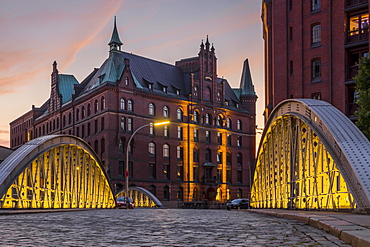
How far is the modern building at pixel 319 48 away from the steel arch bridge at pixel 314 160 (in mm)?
16361

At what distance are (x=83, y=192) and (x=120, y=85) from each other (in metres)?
43.8

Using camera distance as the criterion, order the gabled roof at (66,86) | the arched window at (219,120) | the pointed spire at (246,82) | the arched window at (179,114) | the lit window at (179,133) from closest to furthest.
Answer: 1. the lit window at (179,133)
2. the arched window at (179,114)
3. the arched window at (219,120)
4. the gabled roof at (66,86)
5. the pointed spire at (246,82)

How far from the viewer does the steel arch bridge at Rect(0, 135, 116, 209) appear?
2272 centimetres

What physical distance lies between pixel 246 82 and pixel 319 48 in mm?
57745

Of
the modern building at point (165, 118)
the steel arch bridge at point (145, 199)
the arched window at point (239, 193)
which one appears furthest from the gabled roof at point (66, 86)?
the steel arch bridge at point (145, 199)

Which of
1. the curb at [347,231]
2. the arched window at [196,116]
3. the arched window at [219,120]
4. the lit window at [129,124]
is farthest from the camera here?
the arched window at [219,120]

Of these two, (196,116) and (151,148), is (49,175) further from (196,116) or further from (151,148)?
(196,116)

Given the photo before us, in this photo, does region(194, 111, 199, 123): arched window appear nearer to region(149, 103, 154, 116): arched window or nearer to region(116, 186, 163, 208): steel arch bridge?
region(149, 103, 154, 116): arched window

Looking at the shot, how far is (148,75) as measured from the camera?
3349 inches

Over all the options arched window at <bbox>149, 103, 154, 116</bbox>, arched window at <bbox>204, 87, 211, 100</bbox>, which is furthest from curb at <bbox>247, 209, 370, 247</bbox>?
arched window at <bbox>204, 87, 211, 100</bbox>

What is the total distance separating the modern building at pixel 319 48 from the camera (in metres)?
40.2

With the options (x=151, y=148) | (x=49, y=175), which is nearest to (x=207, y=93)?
(x=151, y=148)

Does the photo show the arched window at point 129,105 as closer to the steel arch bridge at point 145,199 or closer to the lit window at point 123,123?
the lit window at point 123,123

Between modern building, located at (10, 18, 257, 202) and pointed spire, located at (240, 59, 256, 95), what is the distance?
0.18 meters
